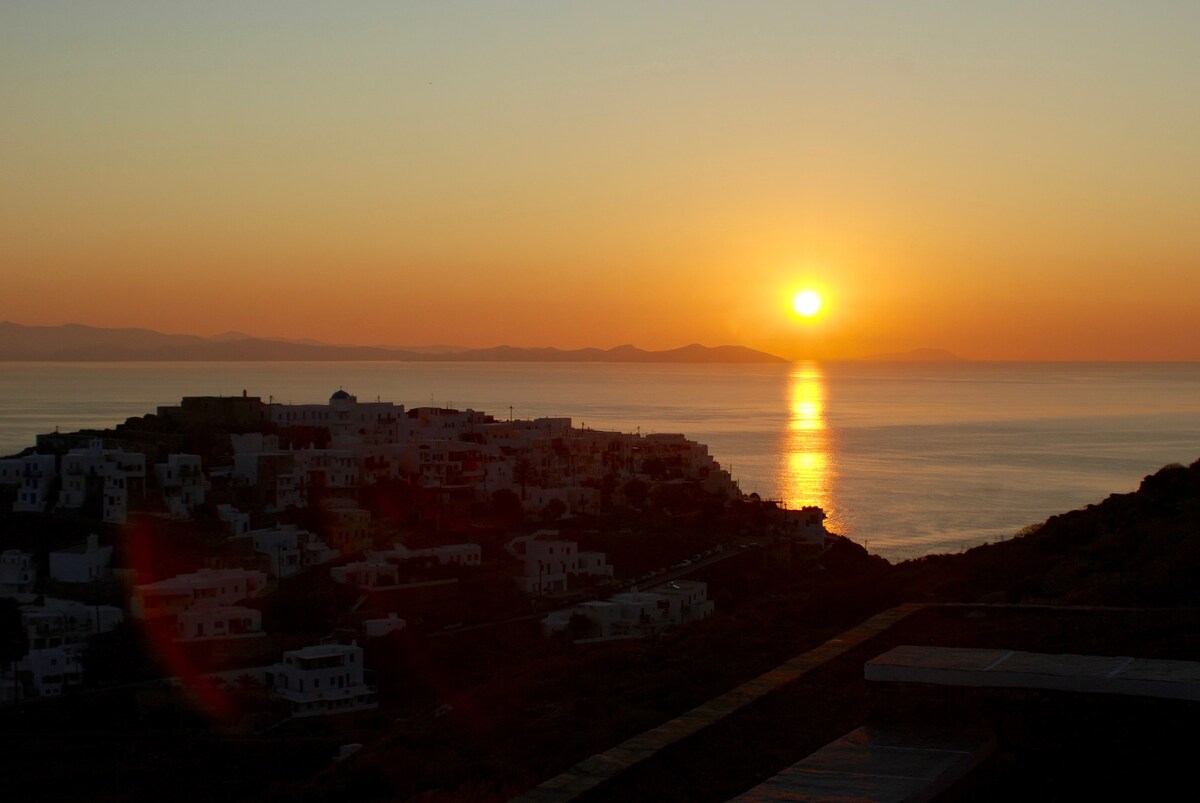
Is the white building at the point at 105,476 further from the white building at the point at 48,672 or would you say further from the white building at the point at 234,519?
the white building at the point at 48,672

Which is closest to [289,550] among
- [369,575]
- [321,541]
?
[321,541]

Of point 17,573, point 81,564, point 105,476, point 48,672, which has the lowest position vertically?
point 48,672

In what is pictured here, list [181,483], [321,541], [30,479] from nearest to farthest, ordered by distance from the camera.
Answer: [321,541], [181,483], [30,479]

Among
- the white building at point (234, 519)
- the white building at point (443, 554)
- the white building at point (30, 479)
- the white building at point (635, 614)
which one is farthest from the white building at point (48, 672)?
the white building at point (30, 479)

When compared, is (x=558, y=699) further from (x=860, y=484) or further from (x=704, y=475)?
(x=860, y=484)

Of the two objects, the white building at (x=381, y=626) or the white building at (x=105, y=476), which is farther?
the white building at (x=105, y=476)

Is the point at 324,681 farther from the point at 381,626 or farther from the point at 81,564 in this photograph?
the point at 81,564
